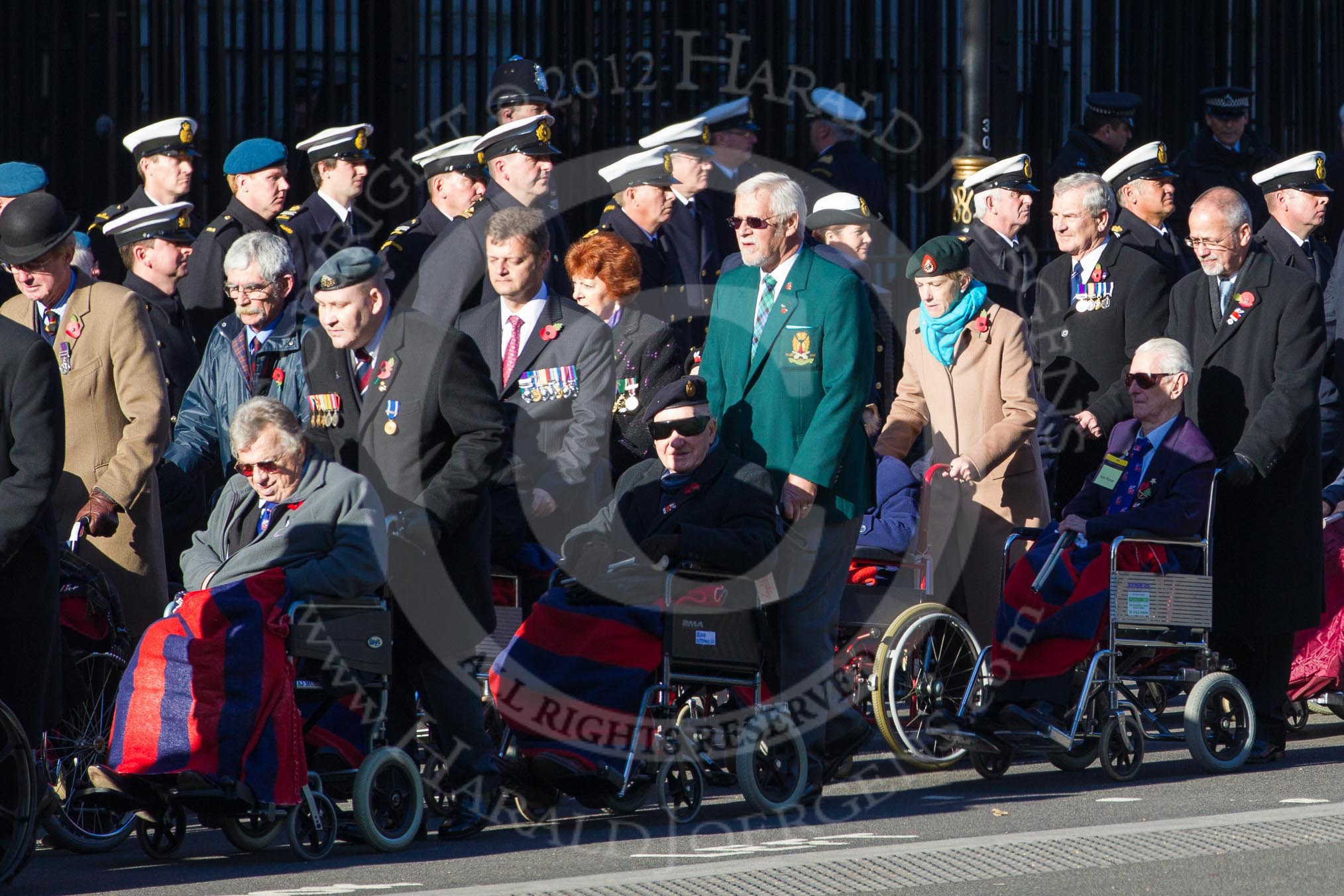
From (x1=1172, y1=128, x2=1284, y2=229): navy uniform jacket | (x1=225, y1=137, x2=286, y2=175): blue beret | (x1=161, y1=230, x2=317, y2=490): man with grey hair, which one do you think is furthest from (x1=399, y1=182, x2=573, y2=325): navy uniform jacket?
(x1=1172, y1=128, x2=1284, y2=229): navy uniform jacket

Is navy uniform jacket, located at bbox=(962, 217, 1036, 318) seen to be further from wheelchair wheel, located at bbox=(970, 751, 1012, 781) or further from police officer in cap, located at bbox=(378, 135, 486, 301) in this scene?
wheelchair wheel, located at bbox=(970, 751, 1012, 781)

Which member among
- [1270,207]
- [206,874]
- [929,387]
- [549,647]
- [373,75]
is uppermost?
[373,75]

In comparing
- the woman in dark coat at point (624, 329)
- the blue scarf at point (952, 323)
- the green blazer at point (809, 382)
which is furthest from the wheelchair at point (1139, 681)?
the woman in dark coat at point (624, 329)

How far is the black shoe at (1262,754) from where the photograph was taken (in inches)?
326

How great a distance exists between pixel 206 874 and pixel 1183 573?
3643 mm

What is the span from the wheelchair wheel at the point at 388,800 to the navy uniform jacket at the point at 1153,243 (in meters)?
4.60

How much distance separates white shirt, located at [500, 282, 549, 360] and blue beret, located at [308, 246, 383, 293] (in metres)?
0.91

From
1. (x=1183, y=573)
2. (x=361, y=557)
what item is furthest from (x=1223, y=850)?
(x=361, y=557)

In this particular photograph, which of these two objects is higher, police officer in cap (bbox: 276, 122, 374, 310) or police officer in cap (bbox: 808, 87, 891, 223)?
police officer in cap (bbox: 808, 87, 891, 223)

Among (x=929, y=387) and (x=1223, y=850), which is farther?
(x=929, y=387)

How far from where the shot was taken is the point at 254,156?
30.9 feet

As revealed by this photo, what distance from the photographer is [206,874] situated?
6.20 meters

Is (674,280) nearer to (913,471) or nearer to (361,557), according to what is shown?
(913,471)

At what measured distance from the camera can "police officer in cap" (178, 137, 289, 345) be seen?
30.6 feet
